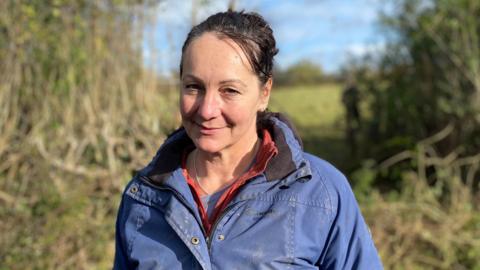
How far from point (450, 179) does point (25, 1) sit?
15.2 feet

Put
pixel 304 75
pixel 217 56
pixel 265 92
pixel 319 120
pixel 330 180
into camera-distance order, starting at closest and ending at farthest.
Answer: pixel 217 56 < pixel 330 180 < pixel 265 92 < pixel 319 120 < pixel 304 75

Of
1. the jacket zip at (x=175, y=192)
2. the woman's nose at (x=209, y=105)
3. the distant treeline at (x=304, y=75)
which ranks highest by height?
the woman's nose at (x=209, y=105)

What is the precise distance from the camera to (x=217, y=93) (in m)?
1.97

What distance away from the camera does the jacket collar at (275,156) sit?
2.02m

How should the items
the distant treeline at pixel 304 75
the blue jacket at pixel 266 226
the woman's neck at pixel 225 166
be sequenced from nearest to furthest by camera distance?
the blue jacket at pixel 266 226
the woman's neck at pixel 225 166
the distant treeline at pixel 304 75

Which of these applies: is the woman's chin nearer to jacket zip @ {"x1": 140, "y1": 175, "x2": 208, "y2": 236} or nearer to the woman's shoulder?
jacket zip @ {"x1": 140, "y1": 175, "x2": 208, "y2": 236}

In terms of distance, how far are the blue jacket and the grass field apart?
3.79 metres

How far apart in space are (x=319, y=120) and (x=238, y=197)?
1289cm

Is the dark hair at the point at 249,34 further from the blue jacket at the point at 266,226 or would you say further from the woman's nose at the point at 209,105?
the blue jacket at the point at 266,226

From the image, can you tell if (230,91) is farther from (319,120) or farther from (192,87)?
(319,120)

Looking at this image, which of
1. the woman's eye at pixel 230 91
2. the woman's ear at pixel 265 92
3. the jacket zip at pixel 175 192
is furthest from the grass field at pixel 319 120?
the woman's eye at pixel 230 91

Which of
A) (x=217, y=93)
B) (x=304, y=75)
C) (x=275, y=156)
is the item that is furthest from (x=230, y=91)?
(x=304, y=75)

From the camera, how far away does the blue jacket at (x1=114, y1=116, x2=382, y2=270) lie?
1919 mm

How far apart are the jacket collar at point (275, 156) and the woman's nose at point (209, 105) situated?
10.4 inches
